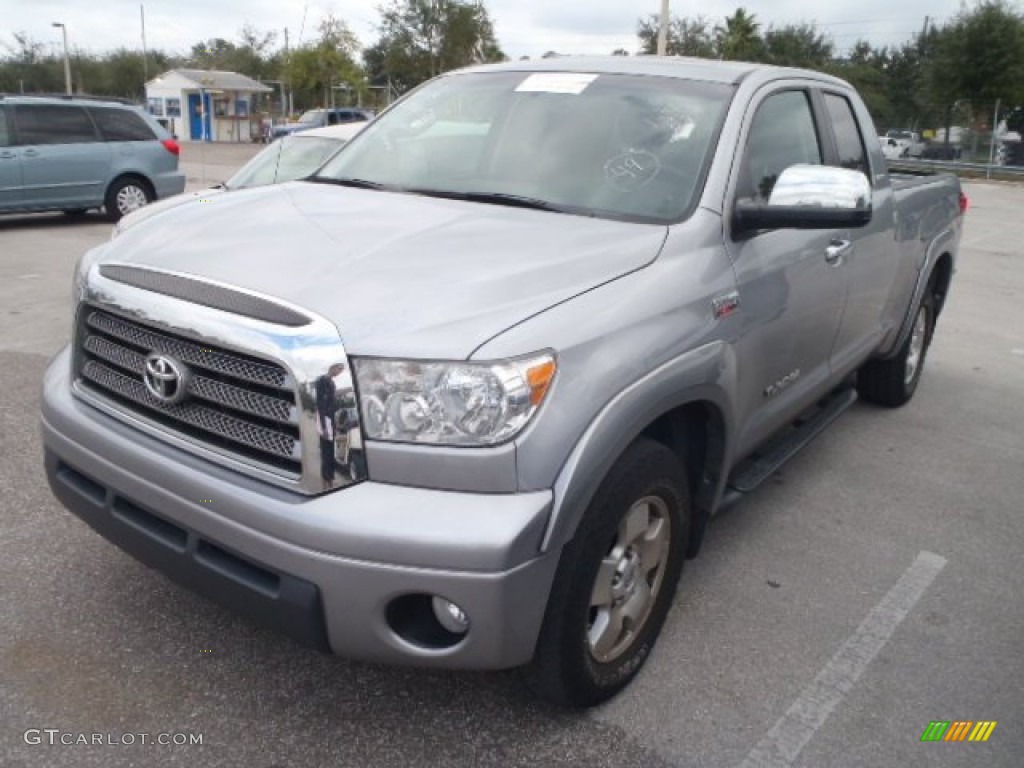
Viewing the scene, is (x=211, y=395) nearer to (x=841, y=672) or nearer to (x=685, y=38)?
(x=841, y=672)

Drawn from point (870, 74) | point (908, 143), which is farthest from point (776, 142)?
point (870, 74)

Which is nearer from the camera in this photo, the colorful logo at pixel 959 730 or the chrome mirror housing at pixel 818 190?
the colorful logo at pixel 959 730

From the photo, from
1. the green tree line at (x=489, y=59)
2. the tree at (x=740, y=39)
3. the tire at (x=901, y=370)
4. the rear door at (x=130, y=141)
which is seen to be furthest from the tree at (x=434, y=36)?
the tire at (x=901, y=370)

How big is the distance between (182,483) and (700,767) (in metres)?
1.55

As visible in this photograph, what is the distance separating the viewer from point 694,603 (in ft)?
11.0

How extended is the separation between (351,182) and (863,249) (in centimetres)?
226

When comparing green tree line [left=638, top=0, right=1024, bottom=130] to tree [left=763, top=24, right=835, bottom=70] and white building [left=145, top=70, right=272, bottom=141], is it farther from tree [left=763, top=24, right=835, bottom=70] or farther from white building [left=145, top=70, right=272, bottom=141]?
white building [left=145, top=70, right=272, bottom=141]

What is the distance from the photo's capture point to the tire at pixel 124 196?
1319cm

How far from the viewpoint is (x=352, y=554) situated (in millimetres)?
2131

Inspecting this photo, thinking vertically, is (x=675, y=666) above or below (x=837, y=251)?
below

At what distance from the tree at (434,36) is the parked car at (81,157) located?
3441 cm

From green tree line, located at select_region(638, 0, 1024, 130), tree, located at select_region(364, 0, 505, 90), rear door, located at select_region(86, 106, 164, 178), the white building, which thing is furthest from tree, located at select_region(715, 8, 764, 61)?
rear door, located at select_region(86, 106, 164, 178)

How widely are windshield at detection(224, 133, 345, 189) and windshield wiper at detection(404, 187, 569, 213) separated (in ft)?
15.5

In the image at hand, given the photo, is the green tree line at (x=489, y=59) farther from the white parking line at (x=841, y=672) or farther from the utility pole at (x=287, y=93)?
the white parking line at (x=841, y=672)
